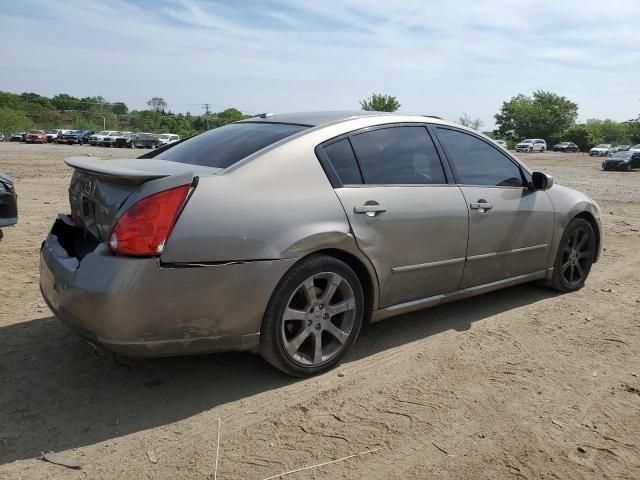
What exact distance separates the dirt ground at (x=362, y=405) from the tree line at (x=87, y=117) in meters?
66.3

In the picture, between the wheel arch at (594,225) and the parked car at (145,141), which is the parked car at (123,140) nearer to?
the parked car at (145,141)

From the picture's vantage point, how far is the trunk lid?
114 inches

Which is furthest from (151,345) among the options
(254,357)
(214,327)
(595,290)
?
(595,290)

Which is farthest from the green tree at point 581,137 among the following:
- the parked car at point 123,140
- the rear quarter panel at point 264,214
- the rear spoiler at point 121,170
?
the rear spoiler at point 121,170

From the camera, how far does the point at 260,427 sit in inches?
113

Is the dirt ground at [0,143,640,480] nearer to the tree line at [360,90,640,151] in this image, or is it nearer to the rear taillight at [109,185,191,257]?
the rear taillight at [109,185,191,257]

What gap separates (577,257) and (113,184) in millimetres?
4132

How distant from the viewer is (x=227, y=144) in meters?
3.65

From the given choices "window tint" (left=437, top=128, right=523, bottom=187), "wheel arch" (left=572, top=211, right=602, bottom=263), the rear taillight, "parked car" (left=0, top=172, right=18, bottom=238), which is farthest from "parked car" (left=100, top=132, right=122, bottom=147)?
the rear taillight

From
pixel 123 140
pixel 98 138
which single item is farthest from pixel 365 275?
pixel 98 138

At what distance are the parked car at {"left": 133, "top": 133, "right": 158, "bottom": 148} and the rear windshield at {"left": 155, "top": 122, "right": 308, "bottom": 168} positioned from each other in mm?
43951

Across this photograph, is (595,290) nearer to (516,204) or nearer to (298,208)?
(516,204)

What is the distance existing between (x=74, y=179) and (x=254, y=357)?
5.21 ft

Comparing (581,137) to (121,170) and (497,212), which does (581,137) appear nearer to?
(497,212)
